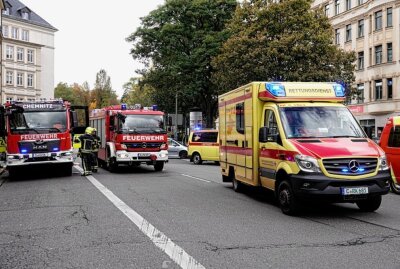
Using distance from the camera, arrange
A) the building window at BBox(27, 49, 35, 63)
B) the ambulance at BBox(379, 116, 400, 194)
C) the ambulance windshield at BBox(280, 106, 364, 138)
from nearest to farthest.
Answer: the ambulance windshield at BBox(280, 106, 364, 138), the ambulance at BBox(379, 116, 400, 194), the building window at BBox(27, 49, 35, 63)

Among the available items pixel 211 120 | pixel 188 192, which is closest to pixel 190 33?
pixel 211 120

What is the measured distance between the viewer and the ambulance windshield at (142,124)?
18.6m

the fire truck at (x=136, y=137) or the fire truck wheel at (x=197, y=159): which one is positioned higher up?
the fire truck at (x=136, y=137)

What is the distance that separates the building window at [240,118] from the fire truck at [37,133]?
25.6 ft

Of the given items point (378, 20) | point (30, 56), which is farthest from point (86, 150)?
point (30, 56)

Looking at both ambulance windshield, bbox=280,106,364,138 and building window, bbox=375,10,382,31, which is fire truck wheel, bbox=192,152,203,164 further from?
building window, bbox=375,10,382,31

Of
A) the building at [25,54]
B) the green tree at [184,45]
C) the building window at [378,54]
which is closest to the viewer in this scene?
the green tree at [184,45]

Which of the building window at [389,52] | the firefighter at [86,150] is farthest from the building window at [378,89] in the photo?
the firefighter at [86,150]

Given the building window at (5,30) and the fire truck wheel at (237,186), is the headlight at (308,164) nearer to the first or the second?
the fire truck wheel at (237,186)

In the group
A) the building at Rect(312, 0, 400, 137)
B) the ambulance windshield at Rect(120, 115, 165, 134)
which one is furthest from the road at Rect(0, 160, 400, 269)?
the building at Rect(312, 0, 400, 137)

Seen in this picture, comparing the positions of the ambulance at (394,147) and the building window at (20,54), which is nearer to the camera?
the ambulance at (394,147)

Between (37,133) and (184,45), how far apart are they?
24.7 meters

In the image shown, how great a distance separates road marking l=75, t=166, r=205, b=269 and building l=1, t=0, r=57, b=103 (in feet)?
216

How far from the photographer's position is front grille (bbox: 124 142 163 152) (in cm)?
1856
